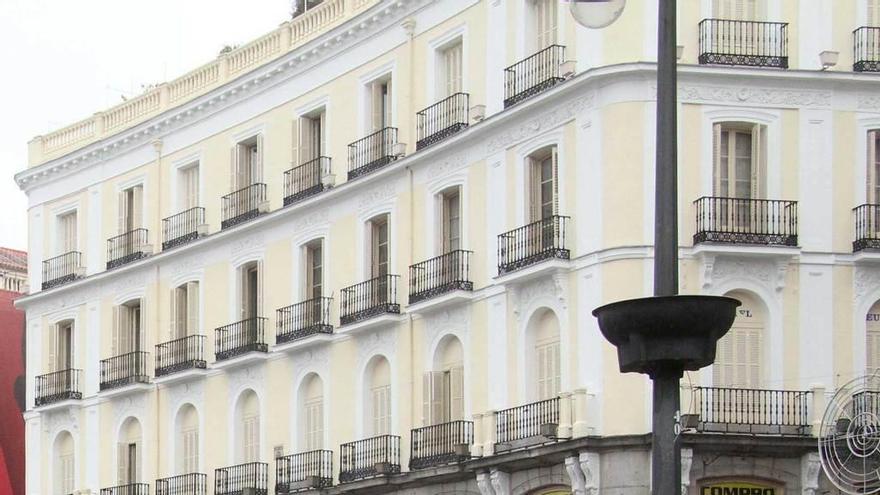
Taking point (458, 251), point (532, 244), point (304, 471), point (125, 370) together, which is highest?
point (458, 251)

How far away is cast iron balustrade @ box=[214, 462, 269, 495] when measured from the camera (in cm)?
5309

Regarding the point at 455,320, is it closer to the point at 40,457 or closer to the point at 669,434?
the point at 40,457

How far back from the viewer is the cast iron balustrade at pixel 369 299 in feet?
160

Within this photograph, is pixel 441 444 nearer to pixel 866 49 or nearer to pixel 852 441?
pixel 852 441

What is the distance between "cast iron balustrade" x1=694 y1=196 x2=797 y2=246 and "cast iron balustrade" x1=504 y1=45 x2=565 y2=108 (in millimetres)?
3954

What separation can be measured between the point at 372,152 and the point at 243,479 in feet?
29.5

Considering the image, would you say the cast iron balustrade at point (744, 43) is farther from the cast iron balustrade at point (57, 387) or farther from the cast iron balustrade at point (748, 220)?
the cast iron balustrade at point (57, 387)

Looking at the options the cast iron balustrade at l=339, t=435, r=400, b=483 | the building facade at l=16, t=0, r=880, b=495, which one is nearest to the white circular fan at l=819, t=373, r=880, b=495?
the building facade at l=16, t=0, r=880, b=495

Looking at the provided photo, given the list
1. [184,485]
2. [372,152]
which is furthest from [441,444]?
[184,485]

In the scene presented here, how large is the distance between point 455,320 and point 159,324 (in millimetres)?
13850

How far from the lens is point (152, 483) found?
190ft

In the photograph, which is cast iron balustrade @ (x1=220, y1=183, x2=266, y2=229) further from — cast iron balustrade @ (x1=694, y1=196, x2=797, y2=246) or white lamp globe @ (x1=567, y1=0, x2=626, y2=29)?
white lamp globe @ (x1=567, y1=0, x2=626, y2=29)

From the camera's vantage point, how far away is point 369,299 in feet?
163

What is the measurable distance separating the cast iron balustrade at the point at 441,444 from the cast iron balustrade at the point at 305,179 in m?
7.41
